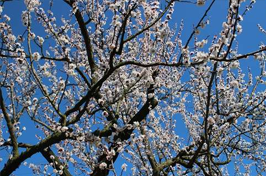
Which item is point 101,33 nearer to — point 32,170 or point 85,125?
point 85,125

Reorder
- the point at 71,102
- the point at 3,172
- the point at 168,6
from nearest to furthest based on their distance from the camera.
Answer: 1. the point at 168,6
2. the point at 3,172
3. the point at 71,102

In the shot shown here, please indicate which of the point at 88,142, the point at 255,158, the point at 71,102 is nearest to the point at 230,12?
the point at 88,142

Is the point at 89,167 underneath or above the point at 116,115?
underneath

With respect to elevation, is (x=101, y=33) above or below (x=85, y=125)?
above

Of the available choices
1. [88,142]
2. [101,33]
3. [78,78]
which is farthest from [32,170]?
[101,33]

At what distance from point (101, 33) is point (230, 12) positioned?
381 cm

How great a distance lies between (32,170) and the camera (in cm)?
636

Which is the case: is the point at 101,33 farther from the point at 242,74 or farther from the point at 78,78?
the point at 242,74

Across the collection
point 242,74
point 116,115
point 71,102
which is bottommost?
point 116,115

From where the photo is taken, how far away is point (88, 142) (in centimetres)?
433

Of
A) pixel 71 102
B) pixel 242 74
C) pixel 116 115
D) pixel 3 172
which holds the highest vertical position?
pixel 71 102

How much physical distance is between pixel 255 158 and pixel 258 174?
346 mm

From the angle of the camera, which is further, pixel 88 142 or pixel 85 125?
pixel 85 125

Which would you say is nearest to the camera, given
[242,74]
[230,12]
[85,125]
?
[230,12]
